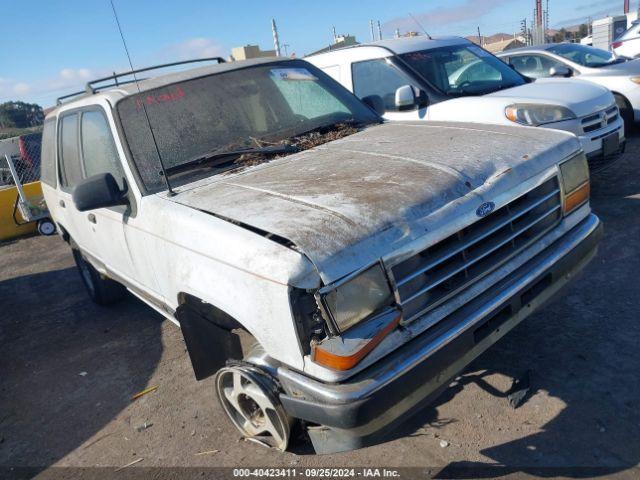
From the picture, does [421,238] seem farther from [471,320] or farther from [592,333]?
[592,333]

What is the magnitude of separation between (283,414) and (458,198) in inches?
49.4

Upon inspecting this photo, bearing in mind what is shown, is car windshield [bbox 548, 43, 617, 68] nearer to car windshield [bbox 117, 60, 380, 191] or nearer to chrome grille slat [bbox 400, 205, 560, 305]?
car windshield [bbox 117, 60, 380, 191]

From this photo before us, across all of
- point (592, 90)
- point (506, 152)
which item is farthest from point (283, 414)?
point (592, 90)

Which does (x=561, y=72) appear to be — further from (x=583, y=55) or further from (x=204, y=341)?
(x=204, y=341)

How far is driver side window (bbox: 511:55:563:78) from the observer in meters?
8.72

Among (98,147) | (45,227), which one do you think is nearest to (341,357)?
(98,147)

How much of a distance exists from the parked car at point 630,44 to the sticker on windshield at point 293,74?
11596mm

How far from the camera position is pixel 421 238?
2205 millimetres

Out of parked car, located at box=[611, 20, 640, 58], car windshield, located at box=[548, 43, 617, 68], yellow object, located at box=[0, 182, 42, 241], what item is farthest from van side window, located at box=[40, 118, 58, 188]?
parked car, located at box=[611, 20, 640, 58]

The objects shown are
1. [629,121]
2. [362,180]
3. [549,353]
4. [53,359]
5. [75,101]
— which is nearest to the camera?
[362,180]

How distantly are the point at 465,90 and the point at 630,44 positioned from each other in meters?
9.48

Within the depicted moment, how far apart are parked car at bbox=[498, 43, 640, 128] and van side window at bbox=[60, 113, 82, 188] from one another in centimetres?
653

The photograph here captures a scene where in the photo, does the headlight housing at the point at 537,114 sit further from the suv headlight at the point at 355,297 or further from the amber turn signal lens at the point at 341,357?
the amber turn signal lens at the point at 341,357

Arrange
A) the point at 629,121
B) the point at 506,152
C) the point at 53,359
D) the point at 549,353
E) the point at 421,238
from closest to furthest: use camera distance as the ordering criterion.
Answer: the point at 421,238, the point at 506,152, the point at 549,353, the point at 53,359, the point at 629,121
